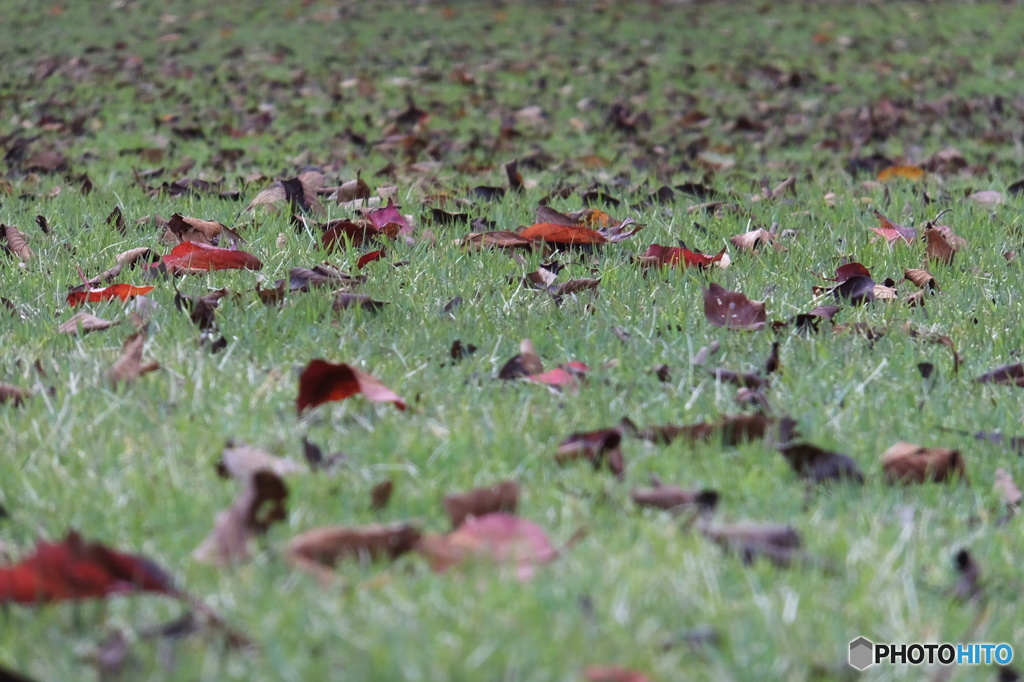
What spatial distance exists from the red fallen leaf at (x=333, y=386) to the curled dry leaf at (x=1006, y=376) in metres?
1.32

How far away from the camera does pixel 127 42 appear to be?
1106cm

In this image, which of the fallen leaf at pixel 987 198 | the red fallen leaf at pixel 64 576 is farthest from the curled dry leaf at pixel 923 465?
the fallen leaf at pixel 987 198

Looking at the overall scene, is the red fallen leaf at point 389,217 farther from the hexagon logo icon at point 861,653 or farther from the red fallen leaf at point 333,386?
the hexagon logo icon at point 861,653

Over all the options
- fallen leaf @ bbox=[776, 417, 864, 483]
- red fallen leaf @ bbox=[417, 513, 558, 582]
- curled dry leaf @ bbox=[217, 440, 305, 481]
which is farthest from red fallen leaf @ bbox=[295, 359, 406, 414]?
fallen leaf @ bbox=[776, 417, 864, 483]

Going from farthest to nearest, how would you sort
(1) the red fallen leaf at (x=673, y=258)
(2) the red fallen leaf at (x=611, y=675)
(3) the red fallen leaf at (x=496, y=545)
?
1. (1) the red fallen leaf at (x=673, y=258)
2. (3) the red fallen leaf at (x=496, y=545)
3. (2) the red fallen leaf at (x=611, y=675)

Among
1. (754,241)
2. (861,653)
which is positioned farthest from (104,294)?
(861,653)

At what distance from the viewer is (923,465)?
204 centimetres

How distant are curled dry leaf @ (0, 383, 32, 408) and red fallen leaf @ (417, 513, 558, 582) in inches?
43.3

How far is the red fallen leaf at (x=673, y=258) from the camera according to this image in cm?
344

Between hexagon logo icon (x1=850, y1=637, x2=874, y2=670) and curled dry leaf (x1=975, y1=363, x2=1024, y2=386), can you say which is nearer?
hexagon logo icon (x1=850, y1=637, x2=874, y2=670)

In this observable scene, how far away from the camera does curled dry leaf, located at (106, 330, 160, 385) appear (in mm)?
2398

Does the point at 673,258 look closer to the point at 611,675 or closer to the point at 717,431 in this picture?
the point at 717,431

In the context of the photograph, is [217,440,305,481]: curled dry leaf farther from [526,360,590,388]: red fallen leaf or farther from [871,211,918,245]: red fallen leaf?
[871,211,918,245]: red fallen leaf

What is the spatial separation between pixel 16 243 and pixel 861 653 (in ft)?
10.2
